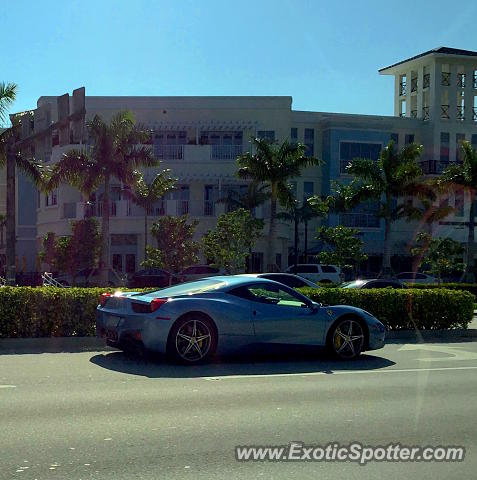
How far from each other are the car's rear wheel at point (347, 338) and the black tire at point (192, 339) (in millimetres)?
2003

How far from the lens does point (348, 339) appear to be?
421 inches

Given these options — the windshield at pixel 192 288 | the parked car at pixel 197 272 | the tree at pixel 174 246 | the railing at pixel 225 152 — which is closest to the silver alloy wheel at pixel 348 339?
the windshield at pixel 192 288

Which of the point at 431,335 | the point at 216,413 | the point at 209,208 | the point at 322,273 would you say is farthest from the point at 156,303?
the point at 209,208

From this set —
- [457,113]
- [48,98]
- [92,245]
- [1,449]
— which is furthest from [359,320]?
[457,113]

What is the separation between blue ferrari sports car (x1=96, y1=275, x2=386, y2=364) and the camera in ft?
31.4

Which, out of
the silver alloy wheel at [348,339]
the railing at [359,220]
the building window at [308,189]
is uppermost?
the building window at [308,189]

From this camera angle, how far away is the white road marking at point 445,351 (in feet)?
37.2

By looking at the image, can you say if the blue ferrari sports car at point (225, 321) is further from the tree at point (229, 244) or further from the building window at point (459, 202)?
→ the building window at point (459, 202)

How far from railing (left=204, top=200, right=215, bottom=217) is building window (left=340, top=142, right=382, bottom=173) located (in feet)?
34.0

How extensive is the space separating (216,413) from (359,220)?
40029 millimetres

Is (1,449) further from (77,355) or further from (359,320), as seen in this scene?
(359,320)

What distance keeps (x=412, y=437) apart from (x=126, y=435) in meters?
2.64

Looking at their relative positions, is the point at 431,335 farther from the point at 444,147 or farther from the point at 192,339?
the point at 444,147

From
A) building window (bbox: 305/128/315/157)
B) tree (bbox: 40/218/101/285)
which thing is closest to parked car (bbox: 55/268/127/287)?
tree (bbox: 40/218/101/285)
